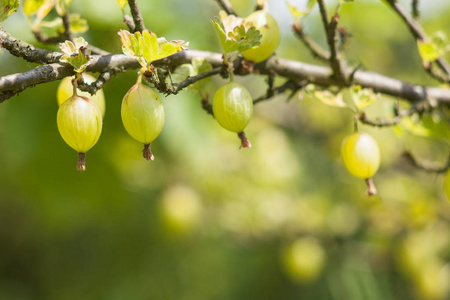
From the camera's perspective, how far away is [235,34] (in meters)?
0.60

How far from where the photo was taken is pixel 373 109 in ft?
7.42

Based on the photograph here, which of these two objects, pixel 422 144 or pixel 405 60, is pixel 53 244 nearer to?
pixel 422 144

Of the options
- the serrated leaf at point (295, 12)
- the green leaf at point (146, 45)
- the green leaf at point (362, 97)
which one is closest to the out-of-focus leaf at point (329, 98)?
the green leaf at point (362, 97)

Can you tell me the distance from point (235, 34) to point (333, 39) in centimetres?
23

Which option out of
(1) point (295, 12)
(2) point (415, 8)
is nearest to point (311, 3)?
(1) point (295, 12)

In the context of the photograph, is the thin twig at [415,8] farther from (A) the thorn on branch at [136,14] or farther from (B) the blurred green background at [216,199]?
(A) the thorn on branch at [136,14]

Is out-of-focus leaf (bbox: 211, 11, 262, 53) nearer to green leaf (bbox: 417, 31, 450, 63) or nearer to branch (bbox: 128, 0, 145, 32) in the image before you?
branch (bbox: 128, 0, 145, 32)

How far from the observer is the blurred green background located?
1.72 metres

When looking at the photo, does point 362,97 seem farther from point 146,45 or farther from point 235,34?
point 146,45

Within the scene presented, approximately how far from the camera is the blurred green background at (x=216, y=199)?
1720 mm

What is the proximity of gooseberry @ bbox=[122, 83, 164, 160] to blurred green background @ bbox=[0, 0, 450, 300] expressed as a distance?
2.08 feet

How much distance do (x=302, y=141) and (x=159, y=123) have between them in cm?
234

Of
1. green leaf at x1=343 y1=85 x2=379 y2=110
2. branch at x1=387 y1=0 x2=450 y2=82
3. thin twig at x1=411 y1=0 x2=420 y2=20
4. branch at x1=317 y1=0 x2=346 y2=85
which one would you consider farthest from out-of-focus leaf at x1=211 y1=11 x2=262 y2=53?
thin twig at x1=411 y1=0 x2=420 y2=20

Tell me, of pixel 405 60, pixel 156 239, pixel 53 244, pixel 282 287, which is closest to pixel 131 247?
pixel 156 239
